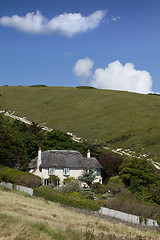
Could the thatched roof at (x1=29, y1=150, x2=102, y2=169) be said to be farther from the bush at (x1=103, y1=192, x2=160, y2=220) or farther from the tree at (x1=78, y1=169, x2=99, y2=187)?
the bush at (x1=103, y1=192, x2=160, y2=220)

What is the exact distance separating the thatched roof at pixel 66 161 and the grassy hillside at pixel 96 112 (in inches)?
940

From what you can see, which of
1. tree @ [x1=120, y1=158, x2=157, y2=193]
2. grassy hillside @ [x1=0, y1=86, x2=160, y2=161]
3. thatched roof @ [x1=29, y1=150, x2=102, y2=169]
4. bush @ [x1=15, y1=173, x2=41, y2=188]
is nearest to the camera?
bush @ [x1=15, y1=173, x2=41, y2=188]

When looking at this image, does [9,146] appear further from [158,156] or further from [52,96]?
[52,96]

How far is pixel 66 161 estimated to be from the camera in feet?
186

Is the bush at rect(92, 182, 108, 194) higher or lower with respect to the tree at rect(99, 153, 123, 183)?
lower

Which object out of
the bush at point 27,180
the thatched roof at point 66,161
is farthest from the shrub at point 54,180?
the bush at point 27,180

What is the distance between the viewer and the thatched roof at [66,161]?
5584 centimetres

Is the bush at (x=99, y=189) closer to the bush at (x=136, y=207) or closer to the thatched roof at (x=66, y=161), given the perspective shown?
the thatched roof at (x=66, y=161)

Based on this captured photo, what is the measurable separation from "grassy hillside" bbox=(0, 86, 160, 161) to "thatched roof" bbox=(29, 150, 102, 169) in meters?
23.9

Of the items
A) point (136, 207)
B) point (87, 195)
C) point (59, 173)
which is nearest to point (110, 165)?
point (59, 173)

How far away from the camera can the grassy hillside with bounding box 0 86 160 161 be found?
9681 cm

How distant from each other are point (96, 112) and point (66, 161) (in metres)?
76.9

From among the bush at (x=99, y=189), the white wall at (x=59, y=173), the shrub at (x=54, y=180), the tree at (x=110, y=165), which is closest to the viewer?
the bush at (x=99, y=189)

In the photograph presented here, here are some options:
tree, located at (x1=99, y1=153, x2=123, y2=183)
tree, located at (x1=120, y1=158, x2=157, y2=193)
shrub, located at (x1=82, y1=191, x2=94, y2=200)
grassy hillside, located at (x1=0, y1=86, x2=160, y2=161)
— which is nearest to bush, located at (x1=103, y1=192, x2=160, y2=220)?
shrub, located at (x1=82, y1=191, x2=94, y2=200)
